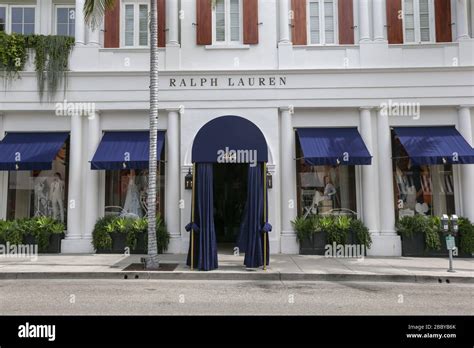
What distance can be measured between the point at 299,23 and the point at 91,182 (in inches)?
355

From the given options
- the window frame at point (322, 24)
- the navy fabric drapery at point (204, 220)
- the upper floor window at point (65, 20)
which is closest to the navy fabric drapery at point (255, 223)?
the navy fabric drapery at point (204, 220)

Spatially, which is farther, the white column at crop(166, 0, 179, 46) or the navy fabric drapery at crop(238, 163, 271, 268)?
the white column at crop(166, 0, 179, 46)

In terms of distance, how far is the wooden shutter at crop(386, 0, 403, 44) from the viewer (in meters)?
14.6

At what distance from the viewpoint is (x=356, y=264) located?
11.9 meters

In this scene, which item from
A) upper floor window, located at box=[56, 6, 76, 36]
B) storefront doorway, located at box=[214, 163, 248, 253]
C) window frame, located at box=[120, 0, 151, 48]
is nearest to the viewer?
window frame, located at box=[120, 0, 151, 48]

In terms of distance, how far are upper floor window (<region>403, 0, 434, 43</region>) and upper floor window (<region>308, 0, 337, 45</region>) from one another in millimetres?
2483

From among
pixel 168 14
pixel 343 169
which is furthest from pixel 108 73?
pixel 343 169

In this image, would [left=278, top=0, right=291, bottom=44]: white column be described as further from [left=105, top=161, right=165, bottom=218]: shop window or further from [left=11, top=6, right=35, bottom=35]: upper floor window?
[left=11, top=6, right=35, bottom=35]: upper floor window

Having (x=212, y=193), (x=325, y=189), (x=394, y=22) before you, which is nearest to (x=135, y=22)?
(x=212, y=193)

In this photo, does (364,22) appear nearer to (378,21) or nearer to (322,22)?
(378,21)

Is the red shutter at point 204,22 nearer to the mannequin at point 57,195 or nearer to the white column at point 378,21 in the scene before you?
the white column at point 378,21

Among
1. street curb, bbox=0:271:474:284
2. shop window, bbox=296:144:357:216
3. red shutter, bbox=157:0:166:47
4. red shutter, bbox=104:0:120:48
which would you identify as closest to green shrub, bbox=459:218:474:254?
shop window, bbox=296:144:357:216

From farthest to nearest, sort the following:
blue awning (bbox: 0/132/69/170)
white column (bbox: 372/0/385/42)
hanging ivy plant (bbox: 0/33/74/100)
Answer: white column (bbox: 372/0/385/42)
hanging ivy plant (bbox: 0/33/74/100)
blue awning (bbox: 0/132/69/170)
